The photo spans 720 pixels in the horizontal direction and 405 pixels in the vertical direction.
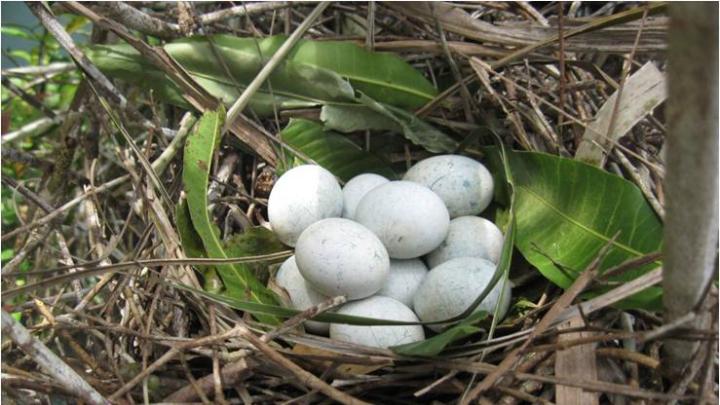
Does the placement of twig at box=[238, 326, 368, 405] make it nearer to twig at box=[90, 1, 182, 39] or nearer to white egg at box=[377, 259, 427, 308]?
white egg at box=[377, 259, 427, 308]

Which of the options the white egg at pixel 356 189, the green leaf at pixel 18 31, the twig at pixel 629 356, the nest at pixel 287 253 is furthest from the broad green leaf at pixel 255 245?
the green leaf at pixel 18 31

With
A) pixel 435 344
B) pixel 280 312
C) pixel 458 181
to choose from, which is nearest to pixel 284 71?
pixel 458 181

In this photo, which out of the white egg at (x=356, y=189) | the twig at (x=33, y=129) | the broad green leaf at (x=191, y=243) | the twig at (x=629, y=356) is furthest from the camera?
the twig at (x=33, y=129)

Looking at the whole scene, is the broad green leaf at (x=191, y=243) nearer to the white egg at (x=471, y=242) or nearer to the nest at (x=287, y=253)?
the nest at (x=287, y=253)

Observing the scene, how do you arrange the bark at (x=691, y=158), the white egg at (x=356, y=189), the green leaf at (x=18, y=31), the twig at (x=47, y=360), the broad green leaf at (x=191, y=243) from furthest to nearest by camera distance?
the green leaf at (x=18, y=31) → the white egg at (x=356, y=189) → the broad green leaf at (x=191, y=243) → the twig at (x=47, y=360) → the bark at (x=691, y=158)

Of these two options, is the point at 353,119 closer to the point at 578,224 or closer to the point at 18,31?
the point at 578,224

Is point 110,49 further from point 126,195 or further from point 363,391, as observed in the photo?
point 363,391

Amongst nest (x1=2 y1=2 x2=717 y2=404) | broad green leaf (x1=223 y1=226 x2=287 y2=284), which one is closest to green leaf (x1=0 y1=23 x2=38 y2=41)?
nest (x1=2 y1=2 x2=717 y2=404)
